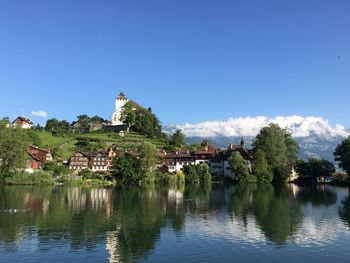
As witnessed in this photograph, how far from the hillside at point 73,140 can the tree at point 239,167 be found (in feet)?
134

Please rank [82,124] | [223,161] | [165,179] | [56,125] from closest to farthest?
[165,179] < [223,161] < [56,125] < [82,124]

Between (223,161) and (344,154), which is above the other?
(344,154)

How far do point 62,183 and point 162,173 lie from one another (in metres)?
29.8

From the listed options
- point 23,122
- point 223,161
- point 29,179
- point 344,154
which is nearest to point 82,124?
point 23,122

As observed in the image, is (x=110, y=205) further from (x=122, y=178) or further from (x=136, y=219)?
(x=122, y=178)

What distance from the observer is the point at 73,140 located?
492 feet

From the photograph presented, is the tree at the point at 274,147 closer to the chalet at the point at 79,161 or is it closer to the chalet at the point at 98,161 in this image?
the chalet at the point at 98,161

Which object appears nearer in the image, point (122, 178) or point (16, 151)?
point (16, 151)

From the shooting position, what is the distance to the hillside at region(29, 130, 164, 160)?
453 feet

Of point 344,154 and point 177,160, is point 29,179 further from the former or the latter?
point 344,154

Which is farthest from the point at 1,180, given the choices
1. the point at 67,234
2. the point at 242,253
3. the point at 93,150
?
the point at 242,253

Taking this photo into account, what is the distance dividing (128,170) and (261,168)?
124ft

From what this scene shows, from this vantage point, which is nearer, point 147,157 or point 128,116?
point 147,157

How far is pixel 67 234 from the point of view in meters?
38.5
